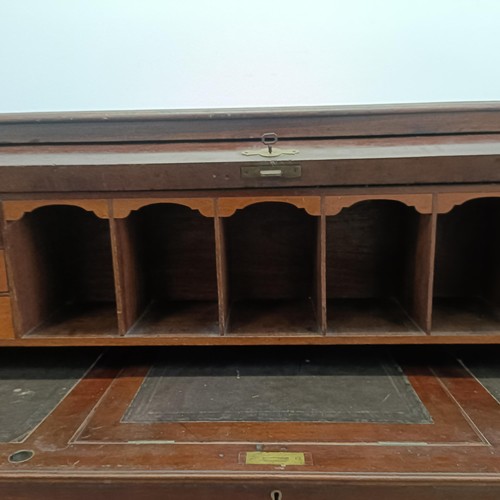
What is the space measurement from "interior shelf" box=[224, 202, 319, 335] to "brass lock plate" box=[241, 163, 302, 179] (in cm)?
26

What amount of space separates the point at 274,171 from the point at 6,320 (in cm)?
59

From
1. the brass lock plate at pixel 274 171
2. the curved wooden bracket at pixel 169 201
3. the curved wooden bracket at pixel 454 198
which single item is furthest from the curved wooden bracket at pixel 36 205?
the curved wooden bracket at pixel 454 198

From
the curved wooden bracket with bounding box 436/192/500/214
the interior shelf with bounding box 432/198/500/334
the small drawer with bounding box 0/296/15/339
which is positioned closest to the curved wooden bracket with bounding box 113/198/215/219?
the small drawer with bounding box 0/296/15/339

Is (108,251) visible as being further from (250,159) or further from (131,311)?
(250,159)

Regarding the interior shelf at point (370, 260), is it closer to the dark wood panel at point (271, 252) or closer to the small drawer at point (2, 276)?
the dark wood panel at point (271, 252)

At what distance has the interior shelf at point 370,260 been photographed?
107 centimetres

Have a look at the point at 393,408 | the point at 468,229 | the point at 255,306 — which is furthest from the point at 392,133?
A: the point at 393,408

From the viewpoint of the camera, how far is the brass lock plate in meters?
0.87

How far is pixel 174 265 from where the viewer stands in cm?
117

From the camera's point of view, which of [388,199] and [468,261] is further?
[468,261]

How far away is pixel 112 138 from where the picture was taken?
1.14 metres

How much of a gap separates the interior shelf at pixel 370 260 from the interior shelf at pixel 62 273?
1.70ft

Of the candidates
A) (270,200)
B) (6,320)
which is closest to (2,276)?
(6,320)

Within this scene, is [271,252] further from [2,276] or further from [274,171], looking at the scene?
[2,276]
